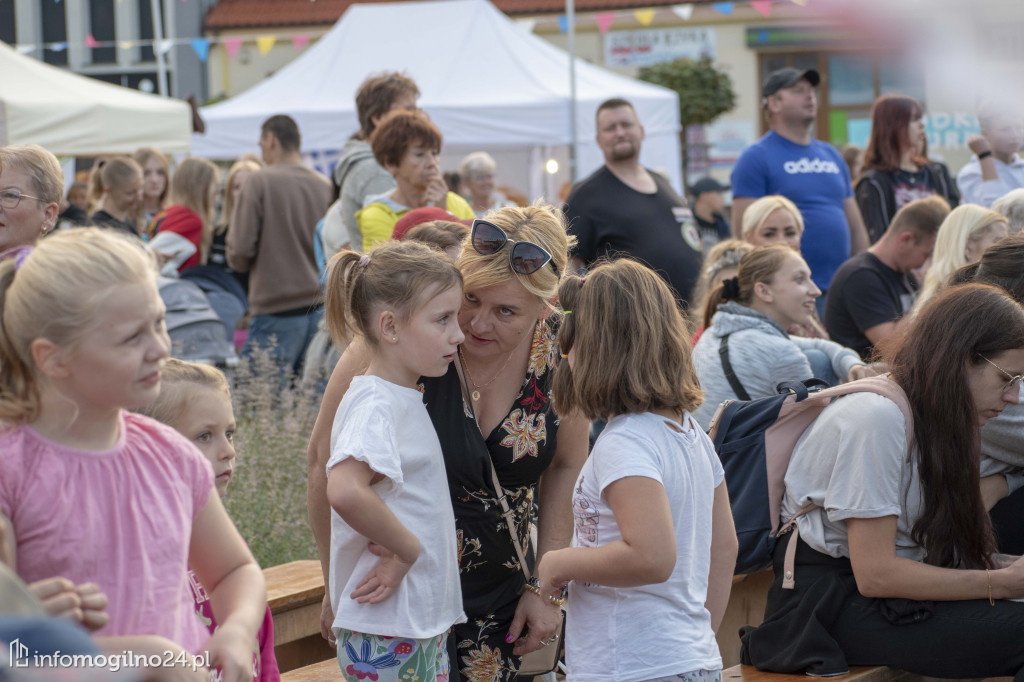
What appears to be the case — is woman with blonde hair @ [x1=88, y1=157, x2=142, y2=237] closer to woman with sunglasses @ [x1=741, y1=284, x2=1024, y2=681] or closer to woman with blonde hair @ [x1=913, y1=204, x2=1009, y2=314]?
woman with blonde hair @ [x1=913, y1=204, x2=1009, y2=314]

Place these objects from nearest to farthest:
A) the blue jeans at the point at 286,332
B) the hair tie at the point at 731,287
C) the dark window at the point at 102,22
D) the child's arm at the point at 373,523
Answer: the child's arm at the point at 373,523 < the hair tie at the point at 731,287 < the blue jeans at the point at 286,332 < the dark window at the point at 102,22

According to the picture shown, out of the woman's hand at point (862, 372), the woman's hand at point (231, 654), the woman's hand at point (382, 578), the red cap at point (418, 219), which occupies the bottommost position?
the woman's hand at point (382, 578)

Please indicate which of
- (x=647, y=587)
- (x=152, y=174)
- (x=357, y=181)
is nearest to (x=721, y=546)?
A: (x=647, y=587)

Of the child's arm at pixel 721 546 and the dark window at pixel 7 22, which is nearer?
the child's arm at pixel 721 546

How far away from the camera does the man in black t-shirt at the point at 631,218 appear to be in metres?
5.36

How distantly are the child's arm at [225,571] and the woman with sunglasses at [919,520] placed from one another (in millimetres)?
1661

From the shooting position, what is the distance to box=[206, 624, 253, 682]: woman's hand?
5.05 feet

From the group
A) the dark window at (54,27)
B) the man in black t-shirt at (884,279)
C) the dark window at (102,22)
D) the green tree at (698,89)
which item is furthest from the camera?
the dark window at (102,22)

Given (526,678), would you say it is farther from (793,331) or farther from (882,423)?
(793,331)

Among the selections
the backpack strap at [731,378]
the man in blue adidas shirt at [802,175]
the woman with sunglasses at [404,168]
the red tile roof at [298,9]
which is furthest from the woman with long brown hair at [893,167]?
the red tile roof at [298,9]

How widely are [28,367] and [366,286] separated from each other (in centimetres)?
92

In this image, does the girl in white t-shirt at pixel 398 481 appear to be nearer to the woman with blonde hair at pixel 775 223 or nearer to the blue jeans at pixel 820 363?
the blue jeans at pixel 820 363

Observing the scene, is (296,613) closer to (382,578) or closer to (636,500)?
(382,578)

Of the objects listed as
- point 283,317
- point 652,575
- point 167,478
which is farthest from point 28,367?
point 283,317
